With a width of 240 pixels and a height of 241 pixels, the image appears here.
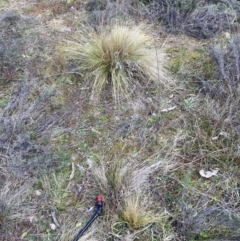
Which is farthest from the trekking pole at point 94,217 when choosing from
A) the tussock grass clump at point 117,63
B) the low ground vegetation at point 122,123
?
the tussock grass clump at point 117,63

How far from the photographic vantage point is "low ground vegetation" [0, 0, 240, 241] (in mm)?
1874

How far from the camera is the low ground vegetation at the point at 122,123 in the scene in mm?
1874

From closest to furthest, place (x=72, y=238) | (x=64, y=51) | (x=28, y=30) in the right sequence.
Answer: (x=72, y=238)
(x=64, y=51)
(x=28, y=30)

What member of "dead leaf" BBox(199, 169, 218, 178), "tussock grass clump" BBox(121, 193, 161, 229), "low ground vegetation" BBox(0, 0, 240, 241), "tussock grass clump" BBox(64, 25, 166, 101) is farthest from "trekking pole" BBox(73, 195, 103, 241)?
"tussock grass clump" BBox(64, 25, 166, 101)

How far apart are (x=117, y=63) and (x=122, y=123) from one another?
0.50m

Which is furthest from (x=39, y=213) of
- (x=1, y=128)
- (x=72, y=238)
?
(x=1, y=128)

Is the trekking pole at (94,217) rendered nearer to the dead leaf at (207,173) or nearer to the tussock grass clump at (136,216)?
the tussock grass clump at (136,216)

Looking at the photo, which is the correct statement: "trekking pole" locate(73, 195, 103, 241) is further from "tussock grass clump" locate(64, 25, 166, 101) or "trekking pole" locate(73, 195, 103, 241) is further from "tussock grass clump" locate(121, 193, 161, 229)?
"tussock grass clump" locate(64, 25, 166, 101)

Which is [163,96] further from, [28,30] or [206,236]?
[28,30]

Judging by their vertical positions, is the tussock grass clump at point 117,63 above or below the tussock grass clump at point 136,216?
above

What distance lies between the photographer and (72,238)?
180 cm

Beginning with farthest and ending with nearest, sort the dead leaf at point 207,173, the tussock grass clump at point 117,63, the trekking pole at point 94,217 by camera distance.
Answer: the tussock grass clump at point 117,63 → the dead leaf at point 207,173 → the trekking pole at point 94,217

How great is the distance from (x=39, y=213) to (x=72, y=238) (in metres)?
0.24

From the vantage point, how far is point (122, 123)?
237 centimetres
